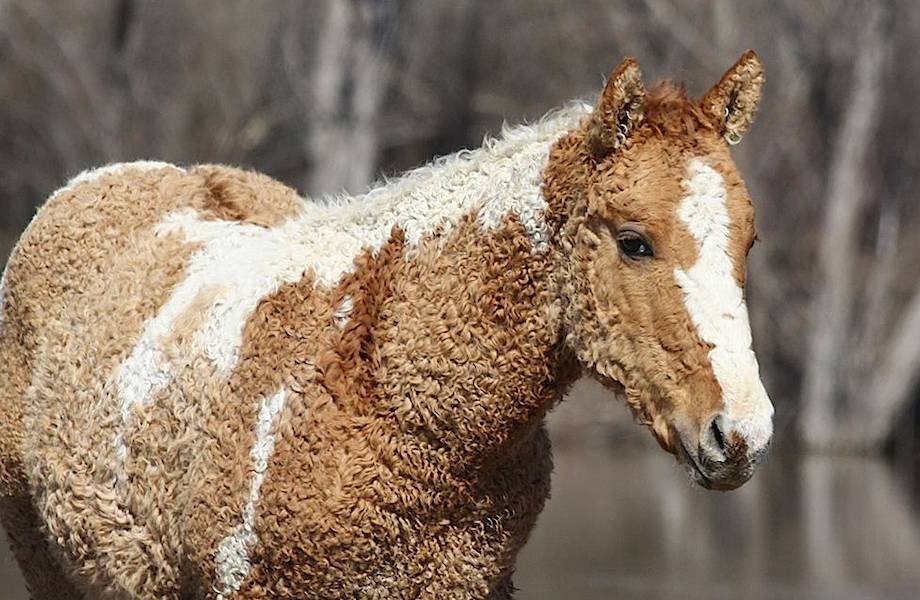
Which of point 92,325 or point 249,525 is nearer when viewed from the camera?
point 249,525

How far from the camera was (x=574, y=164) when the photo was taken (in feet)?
12.4

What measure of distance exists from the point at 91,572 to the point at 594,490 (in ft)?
29.7

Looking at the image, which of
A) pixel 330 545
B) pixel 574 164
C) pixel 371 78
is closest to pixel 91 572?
pixel 330 545

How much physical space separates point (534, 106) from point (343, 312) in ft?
51.9

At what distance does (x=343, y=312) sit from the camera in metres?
4.11

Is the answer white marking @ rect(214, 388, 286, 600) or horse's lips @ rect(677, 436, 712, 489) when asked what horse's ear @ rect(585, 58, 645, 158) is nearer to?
horse's lips @ rect(677, 436, 712, 489)

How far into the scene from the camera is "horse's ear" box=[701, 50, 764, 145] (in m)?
3.80

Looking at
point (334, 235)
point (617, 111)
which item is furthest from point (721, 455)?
point (334, 235)

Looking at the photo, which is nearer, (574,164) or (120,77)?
(574,164)

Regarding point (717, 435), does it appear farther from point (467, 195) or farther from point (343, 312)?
point (343, 312)

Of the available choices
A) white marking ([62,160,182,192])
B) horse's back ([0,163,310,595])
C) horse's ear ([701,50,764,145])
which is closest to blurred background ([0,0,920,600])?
white marking ([62,160,182,192])

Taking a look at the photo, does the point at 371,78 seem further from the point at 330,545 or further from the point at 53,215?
the point at 330,545

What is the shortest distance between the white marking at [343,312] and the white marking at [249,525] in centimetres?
23

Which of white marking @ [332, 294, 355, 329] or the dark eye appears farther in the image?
white marking @ [332, 294, 355, 329]
